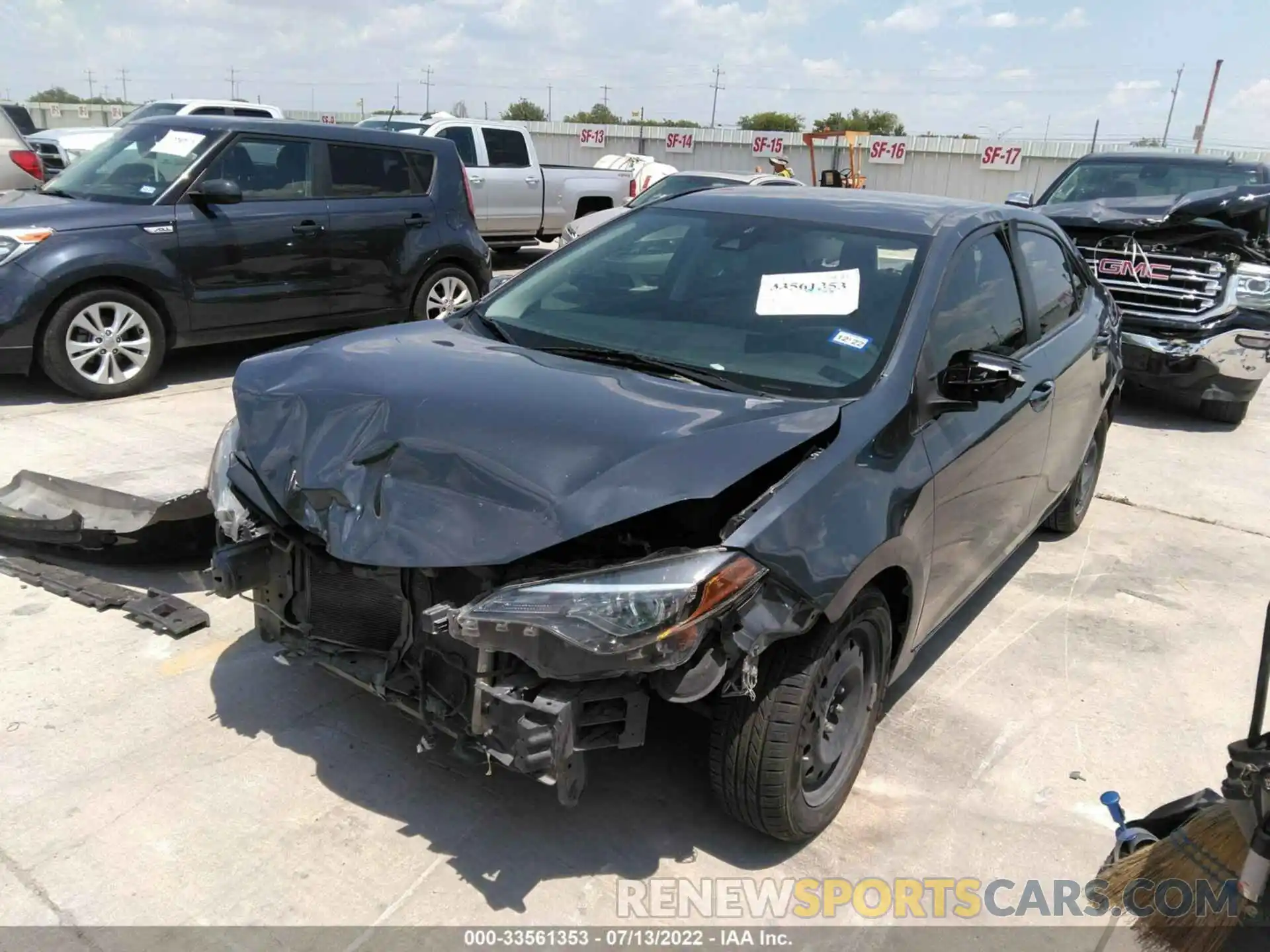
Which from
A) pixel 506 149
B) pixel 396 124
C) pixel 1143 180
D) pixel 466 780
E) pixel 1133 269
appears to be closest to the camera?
pixel 466 780

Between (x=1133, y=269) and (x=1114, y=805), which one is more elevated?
(x=1133, y=269)

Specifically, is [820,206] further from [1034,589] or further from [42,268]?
[42,268]

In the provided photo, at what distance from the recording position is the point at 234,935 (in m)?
2.40

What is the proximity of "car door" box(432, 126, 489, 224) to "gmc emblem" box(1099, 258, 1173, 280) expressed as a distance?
8210 millimetres

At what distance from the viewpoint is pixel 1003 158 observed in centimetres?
2923

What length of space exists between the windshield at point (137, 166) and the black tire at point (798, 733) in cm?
610

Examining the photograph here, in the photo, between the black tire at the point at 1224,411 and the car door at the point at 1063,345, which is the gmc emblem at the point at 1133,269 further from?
the car door at the point at 1063,345

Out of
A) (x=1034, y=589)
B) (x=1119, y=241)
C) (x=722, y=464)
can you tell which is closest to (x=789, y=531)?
(x=722, y=464)

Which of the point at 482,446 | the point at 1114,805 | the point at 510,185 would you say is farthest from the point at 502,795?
the point at 510,185

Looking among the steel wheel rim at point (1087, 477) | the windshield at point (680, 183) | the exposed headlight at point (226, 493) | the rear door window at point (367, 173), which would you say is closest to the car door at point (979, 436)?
Result: the steel wheel rim at point (1087, 477)

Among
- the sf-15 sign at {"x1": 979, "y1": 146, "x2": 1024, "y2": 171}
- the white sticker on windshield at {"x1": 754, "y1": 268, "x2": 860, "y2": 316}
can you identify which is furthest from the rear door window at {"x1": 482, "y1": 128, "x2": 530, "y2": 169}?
the sf-15 sign at {"x1": 979, "y1": 146, "x2": 1024, "y2": 171}

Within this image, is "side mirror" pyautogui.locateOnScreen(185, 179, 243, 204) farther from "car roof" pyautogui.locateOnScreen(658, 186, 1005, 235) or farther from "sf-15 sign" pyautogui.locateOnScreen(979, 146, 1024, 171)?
"sf-15 sign" pyautogui.locateOnScreen(979, 146, 1024, 171)

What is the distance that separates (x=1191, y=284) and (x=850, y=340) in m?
5.78

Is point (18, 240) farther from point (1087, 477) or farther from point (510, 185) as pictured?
point (510, 185)
